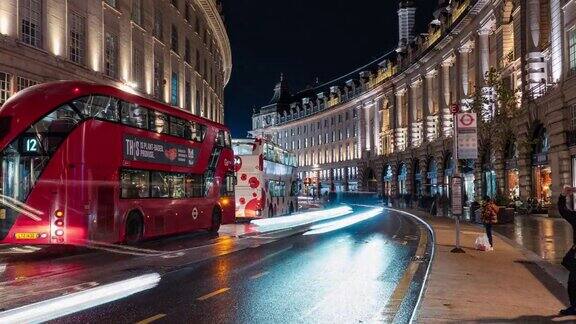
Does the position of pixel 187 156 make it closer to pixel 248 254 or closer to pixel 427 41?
pixel 248 254

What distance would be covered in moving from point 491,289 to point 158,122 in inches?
491

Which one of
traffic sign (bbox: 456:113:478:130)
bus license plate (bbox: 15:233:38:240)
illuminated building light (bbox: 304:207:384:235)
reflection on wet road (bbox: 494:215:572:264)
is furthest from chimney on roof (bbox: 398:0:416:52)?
bus license plate (bbox: 15:233:38:240)

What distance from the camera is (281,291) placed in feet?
34.8

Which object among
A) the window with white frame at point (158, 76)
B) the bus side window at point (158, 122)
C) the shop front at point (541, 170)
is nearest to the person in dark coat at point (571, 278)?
the bus side window at point (158, 122)

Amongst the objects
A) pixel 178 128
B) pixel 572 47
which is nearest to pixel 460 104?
pixel 572 47

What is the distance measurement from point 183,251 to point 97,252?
8.15 feet

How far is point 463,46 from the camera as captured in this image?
182 feet

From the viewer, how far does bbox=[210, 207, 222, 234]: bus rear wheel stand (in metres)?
24.7

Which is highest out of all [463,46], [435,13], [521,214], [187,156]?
[435,13]

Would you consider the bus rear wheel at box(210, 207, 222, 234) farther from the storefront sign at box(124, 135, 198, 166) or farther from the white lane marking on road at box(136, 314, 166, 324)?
the white lane marking on road at box(136, 314, 166, 324)

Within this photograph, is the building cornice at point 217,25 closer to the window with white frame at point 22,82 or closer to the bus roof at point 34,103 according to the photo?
the window with white frame at point 22,82

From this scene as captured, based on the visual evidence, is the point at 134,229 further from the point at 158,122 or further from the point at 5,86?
the point at 5,86

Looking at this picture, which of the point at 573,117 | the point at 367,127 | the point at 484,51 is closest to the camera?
the point at 573,117

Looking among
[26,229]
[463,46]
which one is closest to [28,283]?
[26,229]
